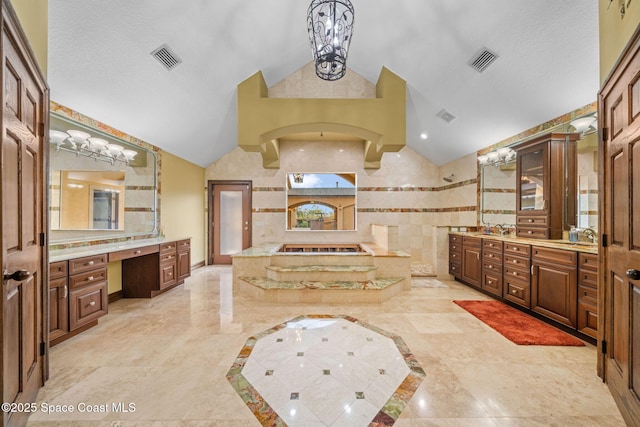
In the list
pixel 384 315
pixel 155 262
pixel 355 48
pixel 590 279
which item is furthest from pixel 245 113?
pixel 590 279

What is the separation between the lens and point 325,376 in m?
1.92

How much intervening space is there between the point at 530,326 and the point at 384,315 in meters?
1.57

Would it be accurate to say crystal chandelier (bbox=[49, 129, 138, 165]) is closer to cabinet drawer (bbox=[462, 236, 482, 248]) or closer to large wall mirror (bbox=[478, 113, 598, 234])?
cabinet drawer (bbox=[462, 236, 482, 248])

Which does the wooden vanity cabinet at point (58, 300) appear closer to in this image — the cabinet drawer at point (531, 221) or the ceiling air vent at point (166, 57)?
the ceiling air vent at point (166, 57)

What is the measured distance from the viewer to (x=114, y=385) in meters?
1.83

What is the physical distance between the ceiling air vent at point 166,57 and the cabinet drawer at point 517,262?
510 cm

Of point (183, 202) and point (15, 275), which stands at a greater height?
point (183, 202)

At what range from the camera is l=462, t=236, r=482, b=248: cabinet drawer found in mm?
4041

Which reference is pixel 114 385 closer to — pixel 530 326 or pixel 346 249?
pixel 530 326

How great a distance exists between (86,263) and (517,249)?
200 inches

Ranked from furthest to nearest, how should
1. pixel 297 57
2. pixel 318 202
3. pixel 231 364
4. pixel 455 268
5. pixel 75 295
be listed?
pixel 318 202, pixel 455 268, pixel 297 57, pixel 75 295, pixel 231 364

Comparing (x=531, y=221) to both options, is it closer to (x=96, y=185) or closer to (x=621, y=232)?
(x=621, y=232)

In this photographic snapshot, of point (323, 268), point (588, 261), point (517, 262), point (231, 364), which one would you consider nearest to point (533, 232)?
point (517, 262)

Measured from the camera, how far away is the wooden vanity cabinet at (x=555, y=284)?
2.58 m
